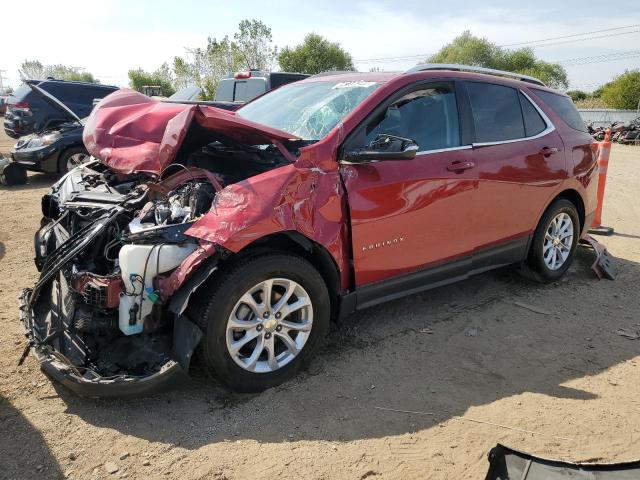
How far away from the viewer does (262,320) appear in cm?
308

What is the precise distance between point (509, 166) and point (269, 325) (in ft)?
8.09

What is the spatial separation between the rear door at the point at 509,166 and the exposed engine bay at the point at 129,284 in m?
1.76

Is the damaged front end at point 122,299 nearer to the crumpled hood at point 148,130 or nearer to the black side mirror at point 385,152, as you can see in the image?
the crumpled hood at point 148,130

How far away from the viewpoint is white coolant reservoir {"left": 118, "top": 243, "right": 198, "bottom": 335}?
284cm

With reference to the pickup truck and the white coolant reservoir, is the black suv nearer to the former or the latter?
the pickup truck

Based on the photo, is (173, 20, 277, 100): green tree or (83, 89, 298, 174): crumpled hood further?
(173, 20, 277, 100): green tree

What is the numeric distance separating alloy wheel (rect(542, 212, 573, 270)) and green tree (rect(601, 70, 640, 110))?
1755 inches

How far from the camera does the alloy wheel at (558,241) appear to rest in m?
4.96

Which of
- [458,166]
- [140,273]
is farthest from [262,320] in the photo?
[458,166]

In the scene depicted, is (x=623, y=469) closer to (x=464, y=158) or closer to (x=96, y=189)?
(x=464, y=158)

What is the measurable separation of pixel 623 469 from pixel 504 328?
6.72 ft

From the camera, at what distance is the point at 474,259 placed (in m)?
4.22

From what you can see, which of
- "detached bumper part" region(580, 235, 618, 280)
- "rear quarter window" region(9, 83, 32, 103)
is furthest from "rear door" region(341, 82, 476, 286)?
"rear quarter window" region(9, 83, 32, 103)

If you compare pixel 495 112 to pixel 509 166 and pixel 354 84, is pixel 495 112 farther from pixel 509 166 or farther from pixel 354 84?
pixel 354 84
